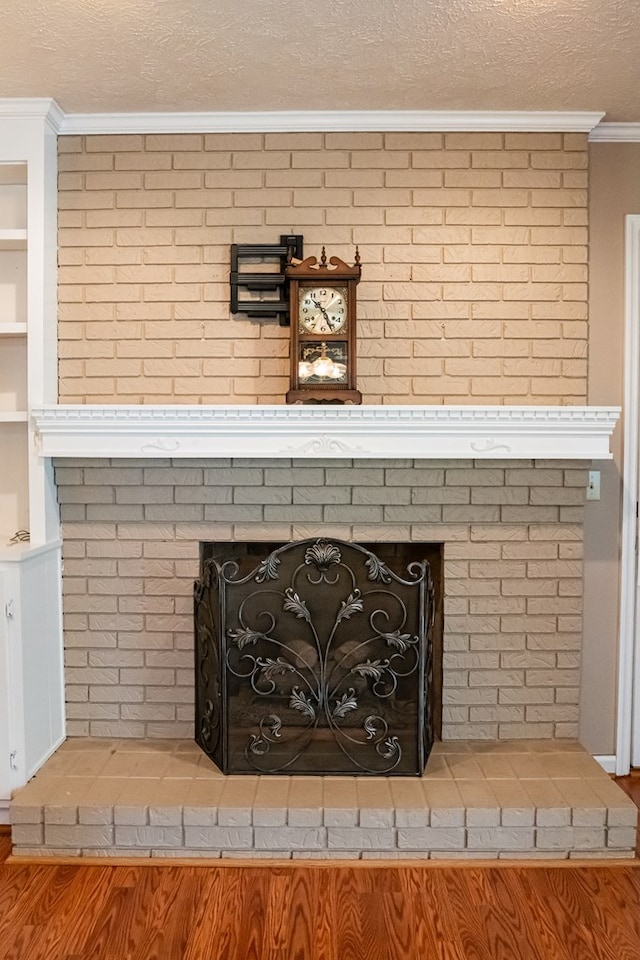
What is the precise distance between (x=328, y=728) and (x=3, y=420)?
5.10 feet

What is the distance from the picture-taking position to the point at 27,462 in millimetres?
2898

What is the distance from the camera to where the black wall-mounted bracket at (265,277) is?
8.86 ft

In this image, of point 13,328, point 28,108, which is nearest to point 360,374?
point 13,328

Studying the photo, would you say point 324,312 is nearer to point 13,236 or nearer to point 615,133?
point 13,236

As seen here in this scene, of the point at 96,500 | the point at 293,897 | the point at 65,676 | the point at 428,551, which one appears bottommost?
the point at 293,897

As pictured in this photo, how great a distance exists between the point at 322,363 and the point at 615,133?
140 cm

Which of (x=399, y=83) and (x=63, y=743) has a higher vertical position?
(x=399, y=83)

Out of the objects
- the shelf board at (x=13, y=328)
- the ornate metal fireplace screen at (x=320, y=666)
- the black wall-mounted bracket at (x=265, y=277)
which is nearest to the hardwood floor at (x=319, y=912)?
the ornate metal fireplace screen at (x=320, y=666)

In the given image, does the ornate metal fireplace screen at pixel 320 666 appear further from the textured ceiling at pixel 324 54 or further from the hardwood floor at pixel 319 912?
the textured ceiling at pixel 324 54

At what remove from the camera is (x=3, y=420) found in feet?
8.77

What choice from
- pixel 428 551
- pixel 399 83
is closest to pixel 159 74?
pixel 399 83

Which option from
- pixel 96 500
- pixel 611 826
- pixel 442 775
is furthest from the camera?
pixel 96 500

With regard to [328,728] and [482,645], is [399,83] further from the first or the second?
[328,728]

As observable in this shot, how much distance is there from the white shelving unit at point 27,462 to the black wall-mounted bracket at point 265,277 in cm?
66
